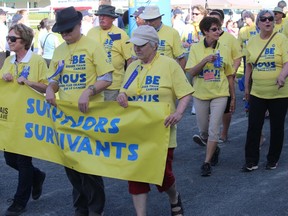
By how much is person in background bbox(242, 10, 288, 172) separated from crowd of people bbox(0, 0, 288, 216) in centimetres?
1

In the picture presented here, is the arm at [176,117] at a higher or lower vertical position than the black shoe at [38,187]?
higher

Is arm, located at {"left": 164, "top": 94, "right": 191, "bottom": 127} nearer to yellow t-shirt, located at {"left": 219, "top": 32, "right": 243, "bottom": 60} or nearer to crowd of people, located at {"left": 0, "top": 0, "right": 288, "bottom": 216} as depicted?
crowd of people, located at {"left": 0, "top": 0, "right": 288, "bottom": 216}

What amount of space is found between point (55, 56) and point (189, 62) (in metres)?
2.31

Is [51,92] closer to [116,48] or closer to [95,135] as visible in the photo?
[95,135]

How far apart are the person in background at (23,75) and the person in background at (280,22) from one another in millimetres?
5898

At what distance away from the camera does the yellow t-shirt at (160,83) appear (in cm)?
505

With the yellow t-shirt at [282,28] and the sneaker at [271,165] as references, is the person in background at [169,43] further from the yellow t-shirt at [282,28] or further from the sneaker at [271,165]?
the yellow t-shirt at [282,28]

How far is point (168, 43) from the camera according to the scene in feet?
25.8

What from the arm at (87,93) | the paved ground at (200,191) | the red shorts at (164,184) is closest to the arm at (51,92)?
the arm at (87,93)

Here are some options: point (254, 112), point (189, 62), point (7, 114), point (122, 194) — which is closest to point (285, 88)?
point (254, 112)

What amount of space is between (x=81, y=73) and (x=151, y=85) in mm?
613

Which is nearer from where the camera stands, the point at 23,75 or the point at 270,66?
the point at 23,75

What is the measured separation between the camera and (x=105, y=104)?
5.11 metres

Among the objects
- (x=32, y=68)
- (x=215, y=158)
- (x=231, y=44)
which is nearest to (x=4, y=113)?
(x=32, y=68)
